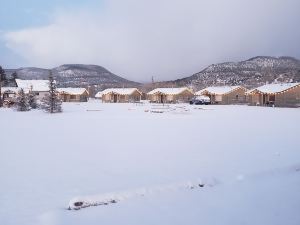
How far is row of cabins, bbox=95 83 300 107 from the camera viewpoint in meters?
53.8

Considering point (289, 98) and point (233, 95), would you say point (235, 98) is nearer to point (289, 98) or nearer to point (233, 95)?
point (233, 95)

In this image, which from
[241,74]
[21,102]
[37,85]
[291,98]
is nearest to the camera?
[21,102]

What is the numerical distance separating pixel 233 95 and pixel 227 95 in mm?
1761

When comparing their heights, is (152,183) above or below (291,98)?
below

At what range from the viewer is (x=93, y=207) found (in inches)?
266

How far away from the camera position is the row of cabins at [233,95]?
53844 millimetres

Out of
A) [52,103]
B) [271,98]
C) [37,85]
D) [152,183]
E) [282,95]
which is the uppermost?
[37,85]

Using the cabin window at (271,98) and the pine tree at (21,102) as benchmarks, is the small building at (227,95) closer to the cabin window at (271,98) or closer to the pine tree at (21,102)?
the cabin window at (271,98)

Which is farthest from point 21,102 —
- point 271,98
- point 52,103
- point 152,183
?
point 271,98

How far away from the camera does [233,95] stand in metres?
71.4

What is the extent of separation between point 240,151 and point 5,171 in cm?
A: 780

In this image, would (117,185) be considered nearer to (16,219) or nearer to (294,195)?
(16,219)

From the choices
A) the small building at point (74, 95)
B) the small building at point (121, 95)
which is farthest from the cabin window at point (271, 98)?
the small building at point (74, 95)

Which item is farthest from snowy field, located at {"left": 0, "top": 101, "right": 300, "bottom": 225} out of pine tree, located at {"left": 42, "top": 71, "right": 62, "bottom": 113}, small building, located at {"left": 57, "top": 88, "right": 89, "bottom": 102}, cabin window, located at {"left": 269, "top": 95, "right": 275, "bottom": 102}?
small building, located at {"left": 57, "top": 88, "right": 89, "bottom": 102}
